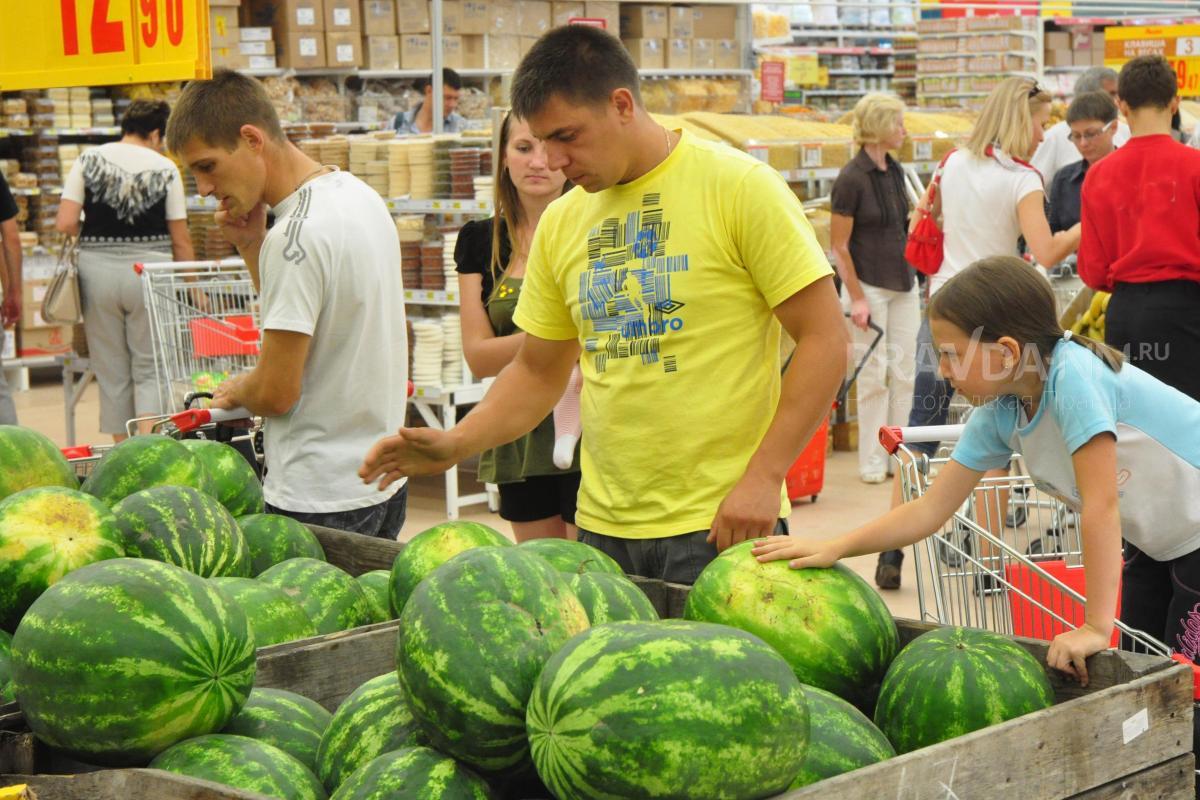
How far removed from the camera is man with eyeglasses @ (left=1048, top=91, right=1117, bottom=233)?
6625 mm

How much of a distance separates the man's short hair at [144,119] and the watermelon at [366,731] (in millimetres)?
6197

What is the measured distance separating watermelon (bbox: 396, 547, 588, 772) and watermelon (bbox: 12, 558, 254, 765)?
26 cm

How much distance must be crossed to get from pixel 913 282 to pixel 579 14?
15.3 feet

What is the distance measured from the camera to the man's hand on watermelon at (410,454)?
2527mm

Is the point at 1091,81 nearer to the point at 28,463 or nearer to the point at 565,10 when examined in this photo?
the point at 565,10

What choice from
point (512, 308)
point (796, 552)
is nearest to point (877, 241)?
point (512, 308)

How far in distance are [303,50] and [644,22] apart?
8.65 feet

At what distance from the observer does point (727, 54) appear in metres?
11.7

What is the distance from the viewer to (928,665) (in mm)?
1741

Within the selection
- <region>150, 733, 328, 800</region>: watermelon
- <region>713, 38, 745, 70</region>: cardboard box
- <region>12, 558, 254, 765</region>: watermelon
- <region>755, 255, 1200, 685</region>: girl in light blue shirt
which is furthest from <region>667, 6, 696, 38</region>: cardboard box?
<region>150, 733, 328, 800</region>: watermelon

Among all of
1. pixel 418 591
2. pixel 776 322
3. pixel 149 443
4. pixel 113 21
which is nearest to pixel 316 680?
pixel 418 591

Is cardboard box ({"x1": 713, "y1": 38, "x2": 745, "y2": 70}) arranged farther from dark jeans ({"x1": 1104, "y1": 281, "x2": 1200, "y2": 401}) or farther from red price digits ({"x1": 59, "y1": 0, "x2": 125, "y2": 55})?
red price digits ({"x1": 59, "y1": 0, "x2": 125, "y2": 55})

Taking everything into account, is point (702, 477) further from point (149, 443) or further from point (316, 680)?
point (149, 443)

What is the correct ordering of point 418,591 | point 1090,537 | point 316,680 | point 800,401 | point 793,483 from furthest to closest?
point 793,483, point 800,401, point 1090,537, point 316,680, point 418,591
